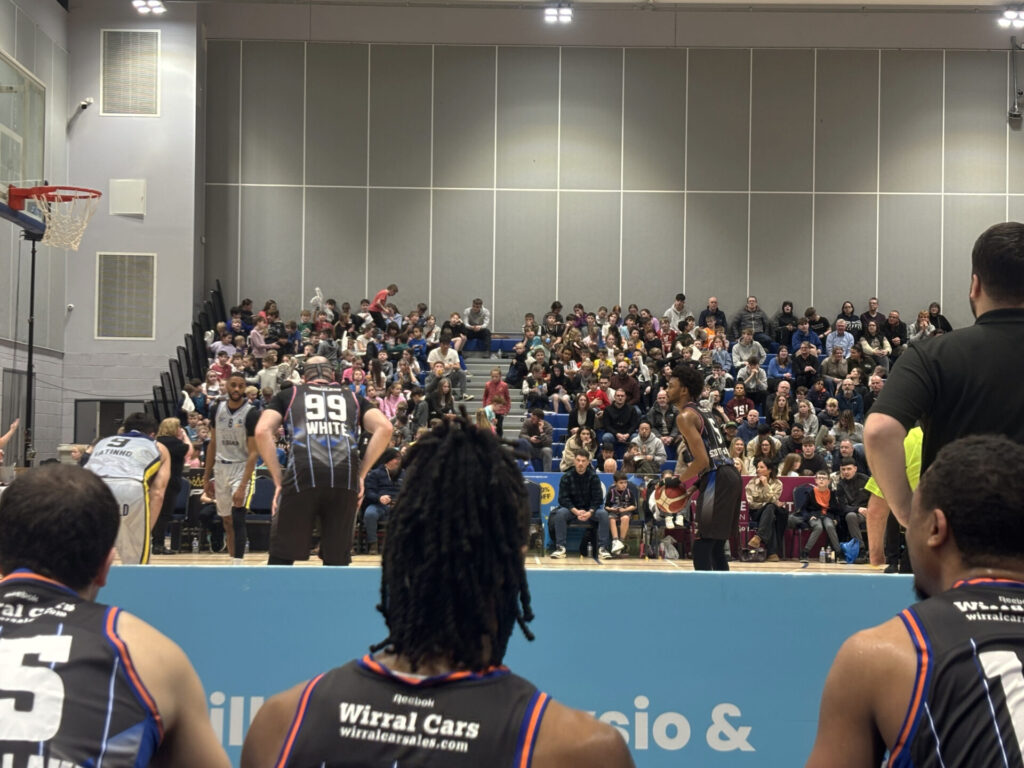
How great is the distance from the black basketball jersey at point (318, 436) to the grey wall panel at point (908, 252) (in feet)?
69.2

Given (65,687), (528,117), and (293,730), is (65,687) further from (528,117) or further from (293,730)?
(528,117)

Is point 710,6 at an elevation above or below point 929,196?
above

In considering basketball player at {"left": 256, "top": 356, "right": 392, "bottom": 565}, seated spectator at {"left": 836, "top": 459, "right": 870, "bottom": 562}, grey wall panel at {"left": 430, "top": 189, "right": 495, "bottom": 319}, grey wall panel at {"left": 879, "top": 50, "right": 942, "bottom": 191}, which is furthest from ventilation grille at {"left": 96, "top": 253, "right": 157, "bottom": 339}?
basketball player at {"left": 256, "top": 356, "right": 392, "bottom": 565}

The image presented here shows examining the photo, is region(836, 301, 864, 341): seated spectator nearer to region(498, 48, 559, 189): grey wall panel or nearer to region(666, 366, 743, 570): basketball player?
region(498, 48, 559, 189): grey wall panel

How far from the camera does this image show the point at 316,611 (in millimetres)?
4457

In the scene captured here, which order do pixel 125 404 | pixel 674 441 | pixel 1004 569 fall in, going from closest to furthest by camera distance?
pixel 1004 569
pixel 674 441
pixel 125 404

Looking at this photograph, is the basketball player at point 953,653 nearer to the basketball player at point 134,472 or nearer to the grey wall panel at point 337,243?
the basketball player at point 134,472

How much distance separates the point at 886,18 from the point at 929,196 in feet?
13.6

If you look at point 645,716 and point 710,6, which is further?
point 710,6

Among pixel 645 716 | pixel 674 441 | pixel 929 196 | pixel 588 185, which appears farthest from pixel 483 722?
pixel 929 196

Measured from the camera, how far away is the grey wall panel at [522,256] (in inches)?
1037

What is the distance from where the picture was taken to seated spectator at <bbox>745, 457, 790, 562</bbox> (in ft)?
50.8

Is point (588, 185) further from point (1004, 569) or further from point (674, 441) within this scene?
point (1004, 569)

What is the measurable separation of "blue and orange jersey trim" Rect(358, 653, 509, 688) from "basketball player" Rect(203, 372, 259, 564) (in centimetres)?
1012
